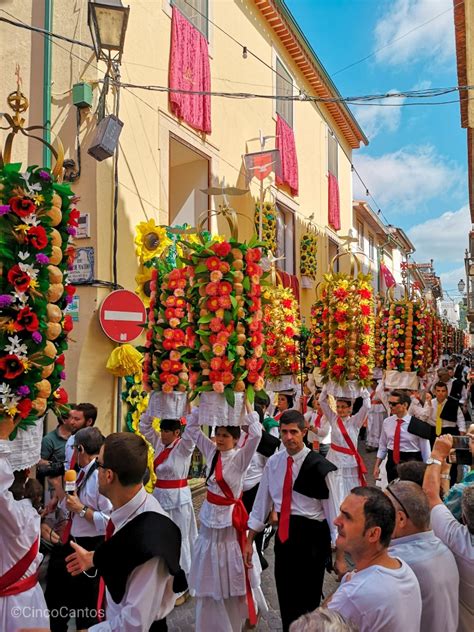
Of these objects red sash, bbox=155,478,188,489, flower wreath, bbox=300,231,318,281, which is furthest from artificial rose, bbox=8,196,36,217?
flower wreath, bbox=300,231,318,281

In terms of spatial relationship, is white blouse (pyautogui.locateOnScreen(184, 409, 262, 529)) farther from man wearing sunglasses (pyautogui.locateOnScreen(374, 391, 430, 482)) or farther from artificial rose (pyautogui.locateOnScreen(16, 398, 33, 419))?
man wearing sunglasses (pyautogui.locateOnScreen(374, 391, 430, 482))

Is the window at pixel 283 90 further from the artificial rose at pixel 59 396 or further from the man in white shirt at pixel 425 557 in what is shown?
the man in white shirt at pixel 425 557

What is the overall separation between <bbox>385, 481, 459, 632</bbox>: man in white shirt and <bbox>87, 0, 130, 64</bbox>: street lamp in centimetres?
644

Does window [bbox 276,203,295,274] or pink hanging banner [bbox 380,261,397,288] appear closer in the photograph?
window [bbox 276,203,295,274]

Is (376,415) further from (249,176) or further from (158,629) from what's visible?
(158,629)

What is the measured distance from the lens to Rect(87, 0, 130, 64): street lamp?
6.93 metres

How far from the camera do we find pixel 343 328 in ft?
23.3

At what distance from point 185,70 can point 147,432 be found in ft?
22.6

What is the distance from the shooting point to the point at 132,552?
259 cm

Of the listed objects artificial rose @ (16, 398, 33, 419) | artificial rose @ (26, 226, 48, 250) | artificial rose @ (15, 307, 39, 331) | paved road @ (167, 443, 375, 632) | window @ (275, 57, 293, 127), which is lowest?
paved road @ (167, 443, 375, 632)

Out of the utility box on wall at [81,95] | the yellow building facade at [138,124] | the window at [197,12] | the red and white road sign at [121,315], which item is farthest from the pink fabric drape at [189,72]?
the red and white road sign at [121,315]

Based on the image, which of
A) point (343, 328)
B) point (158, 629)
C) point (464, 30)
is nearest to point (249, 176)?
point (464, 30)

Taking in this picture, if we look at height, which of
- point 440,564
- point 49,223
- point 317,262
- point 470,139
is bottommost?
point 440,564

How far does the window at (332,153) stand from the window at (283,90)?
162 inches
